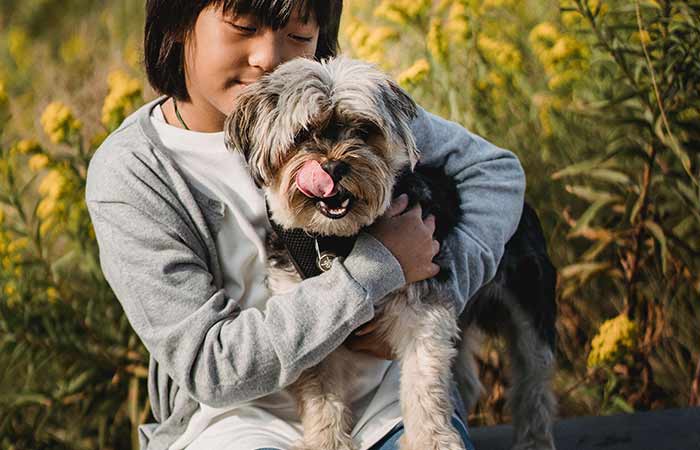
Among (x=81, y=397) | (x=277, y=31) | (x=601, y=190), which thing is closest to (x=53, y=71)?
(x=81, y=397)

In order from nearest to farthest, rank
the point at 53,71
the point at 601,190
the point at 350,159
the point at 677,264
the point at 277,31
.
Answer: the point at 350,159 → the point at 277,31 → the point at 677,264 → the point at 601,190 → the point at 53,71

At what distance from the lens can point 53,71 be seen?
659cm

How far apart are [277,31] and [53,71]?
15.1 ft

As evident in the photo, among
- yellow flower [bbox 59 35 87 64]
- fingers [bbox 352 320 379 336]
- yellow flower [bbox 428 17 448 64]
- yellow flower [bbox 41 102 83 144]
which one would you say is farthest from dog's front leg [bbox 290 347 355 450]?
yellow flower [bbox 59 35 87 64]

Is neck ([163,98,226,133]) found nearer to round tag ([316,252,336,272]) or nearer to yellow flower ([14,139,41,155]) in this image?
round tag ([316,252,336,272])

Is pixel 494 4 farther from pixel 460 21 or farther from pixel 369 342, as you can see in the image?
pixel 369 342

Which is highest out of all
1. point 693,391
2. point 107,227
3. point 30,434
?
point 107,227

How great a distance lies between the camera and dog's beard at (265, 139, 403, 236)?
225 cm

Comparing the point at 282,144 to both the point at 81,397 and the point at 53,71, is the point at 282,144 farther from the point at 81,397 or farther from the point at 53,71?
the point at 53,71

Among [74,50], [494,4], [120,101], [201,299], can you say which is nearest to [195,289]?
[201,299]

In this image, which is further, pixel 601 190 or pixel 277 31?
pixel 601 190

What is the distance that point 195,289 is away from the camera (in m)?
2.40

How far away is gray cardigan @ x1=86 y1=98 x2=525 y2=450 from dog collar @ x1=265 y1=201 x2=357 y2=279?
6 centimetres

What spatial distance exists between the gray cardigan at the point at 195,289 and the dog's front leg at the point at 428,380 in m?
0.14
